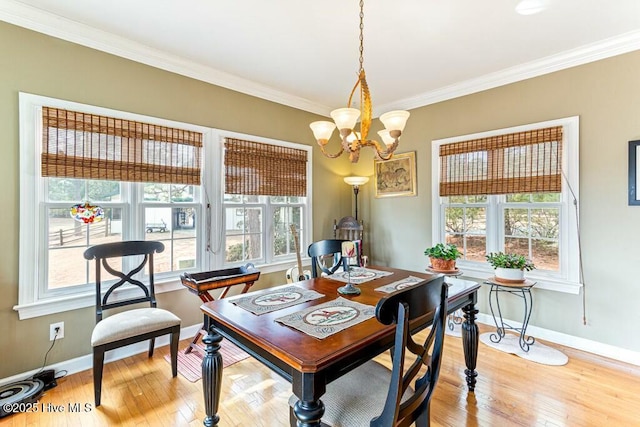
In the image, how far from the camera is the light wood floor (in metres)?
1.87

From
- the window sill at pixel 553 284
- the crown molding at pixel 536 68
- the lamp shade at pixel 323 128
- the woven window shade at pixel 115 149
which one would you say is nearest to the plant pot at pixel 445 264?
the window sill at pixel 553 284

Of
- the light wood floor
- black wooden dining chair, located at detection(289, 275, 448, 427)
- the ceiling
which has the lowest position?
the light wood floor

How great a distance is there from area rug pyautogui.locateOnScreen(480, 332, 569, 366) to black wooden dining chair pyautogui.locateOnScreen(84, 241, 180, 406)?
9.46ft

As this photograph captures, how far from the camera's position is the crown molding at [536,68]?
2.56 meters

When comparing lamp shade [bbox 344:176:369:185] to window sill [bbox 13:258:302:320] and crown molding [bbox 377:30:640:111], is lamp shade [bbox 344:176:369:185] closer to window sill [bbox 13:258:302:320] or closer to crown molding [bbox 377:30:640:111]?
crown molding [bbox 377:30:640:111]

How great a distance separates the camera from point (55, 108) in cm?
231

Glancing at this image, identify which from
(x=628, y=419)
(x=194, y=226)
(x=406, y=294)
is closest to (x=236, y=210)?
(x=194, y=226)

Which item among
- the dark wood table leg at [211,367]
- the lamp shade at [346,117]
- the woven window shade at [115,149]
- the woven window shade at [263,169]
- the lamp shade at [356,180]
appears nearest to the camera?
the dark wood table leg at [211,367]

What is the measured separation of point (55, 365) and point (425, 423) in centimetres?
276

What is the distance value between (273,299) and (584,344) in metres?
3.02

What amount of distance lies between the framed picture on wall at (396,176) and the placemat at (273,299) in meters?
2.65

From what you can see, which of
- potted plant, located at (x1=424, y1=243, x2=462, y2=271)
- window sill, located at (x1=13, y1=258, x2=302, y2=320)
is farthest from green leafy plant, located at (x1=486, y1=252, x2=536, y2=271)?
window sill, located at (x1=13, y1=258, x2=302, y2=320)

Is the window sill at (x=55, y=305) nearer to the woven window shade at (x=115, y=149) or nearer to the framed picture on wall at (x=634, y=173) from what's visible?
the woven window shade at (x=115, y=149)

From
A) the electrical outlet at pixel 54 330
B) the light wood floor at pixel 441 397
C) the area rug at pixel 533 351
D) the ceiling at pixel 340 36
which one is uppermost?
the ceiling at pixel 340 36
